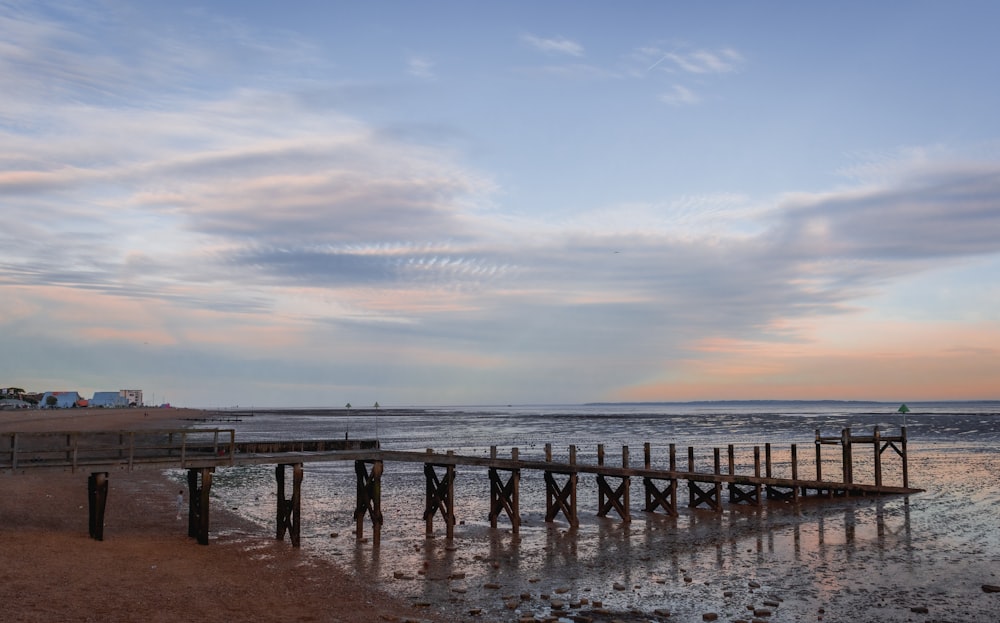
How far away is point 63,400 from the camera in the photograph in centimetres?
15800

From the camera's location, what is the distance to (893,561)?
21.5m

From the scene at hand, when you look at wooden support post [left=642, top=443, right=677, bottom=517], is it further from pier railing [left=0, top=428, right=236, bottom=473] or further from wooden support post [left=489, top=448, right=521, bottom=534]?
pier railing [left=0, top=428, right=236, bottom=473]

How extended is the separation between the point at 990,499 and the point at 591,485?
17.1m

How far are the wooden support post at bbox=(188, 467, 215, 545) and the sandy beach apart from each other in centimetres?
33

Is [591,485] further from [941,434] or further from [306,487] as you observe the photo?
[941,434]

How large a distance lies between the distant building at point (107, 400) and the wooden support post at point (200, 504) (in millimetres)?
173859

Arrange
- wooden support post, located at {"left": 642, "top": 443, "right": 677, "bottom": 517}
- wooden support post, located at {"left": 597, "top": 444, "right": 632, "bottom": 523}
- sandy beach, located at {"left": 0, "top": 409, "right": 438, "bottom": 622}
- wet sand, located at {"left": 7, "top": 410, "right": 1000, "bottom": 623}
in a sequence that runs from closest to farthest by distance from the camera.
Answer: sandy beach, located at {"left": 0, "top": 409, "right": 438, "bottom": 622} < wet sand, located at {"left": 7, "top": 410, "right": 1000, "bottom": 623} < wooden support post, located at {"left": 597, "top": 444, "right": 632, "bottom": 523} < wooden support post, located at {"left": 642, "top": 443, "right": 677, "bottom": 517}

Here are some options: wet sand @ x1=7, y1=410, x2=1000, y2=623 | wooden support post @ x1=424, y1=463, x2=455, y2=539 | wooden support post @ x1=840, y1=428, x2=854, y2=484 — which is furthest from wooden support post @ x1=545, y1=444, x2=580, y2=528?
wooden support post @ x1=840, y1=428, x2=854, y2=484

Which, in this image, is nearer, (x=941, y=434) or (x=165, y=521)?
(x=165, y=521)

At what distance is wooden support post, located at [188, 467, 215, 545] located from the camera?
22.2 m

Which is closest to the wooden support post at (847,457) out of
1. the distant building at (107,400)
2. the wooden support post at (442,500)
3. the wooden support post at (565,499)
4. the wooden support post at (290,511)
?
the wooden support post at (565,499)

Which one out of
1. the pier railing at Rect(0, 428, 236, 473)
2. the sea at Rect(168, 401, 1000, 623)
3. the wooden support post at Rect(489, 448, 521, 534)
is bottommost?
the sea at Rect(168, 401, 1000, 623)

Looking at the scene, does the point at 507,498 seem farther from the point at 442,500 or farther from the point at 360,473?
the point at 360,473

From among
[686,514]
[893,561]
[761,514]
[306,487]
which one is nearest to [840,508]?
[761,514]
